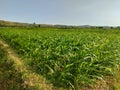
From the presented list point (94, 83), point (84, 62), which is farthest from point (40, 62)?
point (94, 83)

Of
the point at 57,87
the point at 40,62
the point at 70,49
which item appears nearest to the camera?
the point at 57,87

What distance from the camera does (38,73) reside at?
7.87 meters

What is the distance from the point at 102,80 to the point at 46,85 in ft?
5.83

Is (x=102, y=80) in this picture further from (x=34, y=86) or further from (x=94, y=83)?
(x=34, y=86)

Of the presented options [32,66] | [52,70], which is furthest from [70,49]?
[52,70]

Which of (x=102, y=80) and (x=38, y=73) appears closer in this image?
(x=102, y=80)

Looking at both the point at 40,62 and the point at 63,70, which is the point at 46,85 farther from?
the point at 40,62

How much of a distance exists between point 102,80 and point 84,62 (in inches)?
30.3

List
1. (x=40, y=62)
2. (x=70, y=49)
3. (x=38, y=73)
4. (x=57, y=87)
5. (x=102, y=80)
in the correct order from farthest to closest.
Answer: (x=70, y=49)
(x=40, y=62)
(x=38, y=73)
(x=102, y=80)
(x=57, y=87)

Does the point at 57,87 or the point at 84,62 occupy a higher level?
the point at 84,62

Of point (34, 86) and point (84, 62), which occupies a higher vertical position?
point (84, 62)

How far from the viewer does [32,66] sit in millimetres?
8883

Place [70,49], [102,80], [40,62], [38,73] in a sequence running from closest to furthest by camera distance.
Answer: [102,80] < [38,73] < [40,62] < [70,49]

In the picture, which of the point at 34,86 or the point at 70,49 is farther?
the point at 70,49
